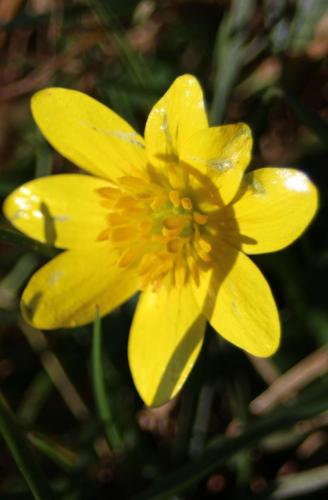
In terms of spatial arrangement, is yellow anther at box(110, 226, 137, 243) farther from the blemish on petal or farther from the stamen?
the blemish on petal

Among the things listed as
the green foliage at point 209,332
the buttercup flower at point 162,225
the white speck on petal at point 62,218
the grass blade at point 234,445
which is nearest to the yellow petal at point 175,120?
the buttercup flower at point 162,225

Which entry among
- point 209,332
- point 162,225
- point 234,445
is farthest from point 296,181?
point 209,332

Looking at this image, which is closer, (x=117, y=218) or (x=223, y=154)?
(x=223, y=154)

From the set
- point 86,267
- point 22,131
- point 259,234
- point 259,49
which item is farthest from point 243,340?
point 22,131

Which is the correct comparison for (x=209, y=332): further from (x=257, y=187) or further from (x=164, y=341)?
(x=257, y=187)

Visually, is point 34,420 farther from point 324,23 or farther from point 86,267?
point 324,23

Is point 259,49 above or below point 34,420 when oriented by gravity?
above

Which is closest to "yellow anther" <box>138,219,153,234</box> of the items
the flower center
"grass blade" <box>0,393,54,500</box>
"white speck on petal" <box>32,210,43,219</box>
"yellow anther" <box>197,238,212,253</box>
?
the flower center
